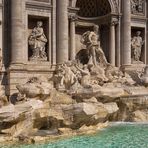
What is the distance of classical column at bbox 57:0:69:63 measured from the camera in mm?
19828

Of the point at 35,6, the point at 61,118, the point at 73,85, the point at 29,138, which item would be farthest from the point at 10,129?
the point at 35,6

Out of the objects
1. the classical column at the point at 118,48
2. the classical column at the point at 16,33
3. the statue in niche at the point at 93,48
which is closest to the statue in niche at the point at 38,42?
the classical column at the point at 16,33

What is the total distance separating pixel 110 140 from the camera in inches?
450

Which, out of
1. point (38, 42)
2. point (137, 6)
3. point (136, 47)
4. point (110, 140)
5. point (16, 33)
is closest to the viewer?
point (110, 140)

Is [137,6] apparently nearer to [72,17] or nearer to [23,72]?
[72,17]

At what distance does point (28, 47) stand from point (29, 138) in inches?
355

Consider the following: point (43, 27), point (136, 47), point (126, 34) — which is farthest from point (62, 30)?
point (136, 47)

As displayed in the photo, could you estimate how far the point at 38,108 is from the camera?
13367mm

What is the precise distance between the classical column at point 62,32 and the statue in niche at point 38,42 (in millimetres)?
777

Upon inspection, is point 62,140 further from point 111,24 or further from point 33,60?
point 111,24

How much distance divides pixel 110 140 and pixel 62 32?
9.55 metres

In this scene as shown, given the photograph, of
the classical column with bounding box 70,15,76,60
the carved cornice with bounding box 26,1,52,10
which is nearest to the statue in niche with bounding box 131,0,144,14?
the classical column with bounding box 70,15,76,60

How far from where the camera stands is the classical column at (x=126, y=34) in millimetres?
22500

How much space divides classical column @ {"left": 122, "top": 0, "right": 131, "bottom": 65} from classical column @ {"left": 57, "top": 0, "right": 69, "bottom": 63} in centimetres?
423
